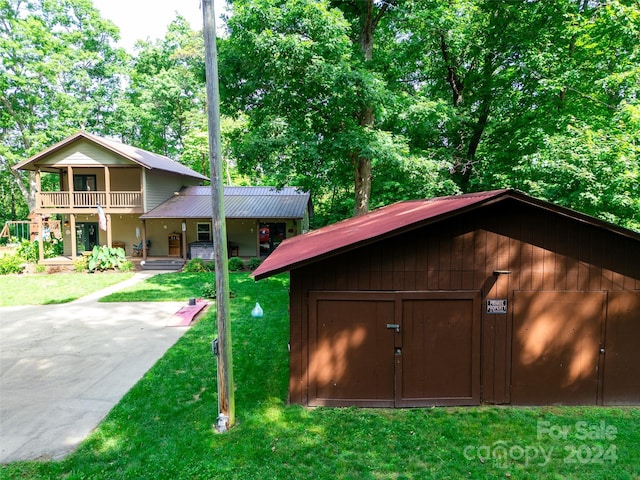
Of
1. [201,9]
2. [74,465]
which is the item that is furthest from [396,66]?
[74,465]

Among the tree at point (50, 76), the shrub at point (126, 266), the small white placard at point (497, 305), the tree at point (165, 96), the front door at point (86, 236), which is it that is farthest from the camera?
the tree at point (165, 96)

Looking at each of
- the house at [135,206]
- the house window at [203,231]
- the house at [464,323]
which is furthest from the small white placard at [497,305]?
the house window at [203,231]

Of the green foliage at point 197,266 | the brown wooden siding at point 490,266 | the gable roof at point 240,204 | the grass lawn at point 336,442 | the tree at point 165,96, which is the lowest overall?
the grass lawn at point 336,442

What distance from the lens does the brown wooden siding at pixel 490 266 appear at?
5.78 meters

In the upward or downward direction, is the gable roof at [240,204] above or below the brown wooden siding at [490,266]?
above

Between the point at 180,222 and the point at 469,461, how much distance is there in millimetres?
21052

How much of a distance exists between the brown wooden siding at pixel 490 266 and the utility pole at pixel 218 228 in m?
1.07

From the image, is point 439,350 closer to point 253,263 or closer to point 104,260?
point 253,263

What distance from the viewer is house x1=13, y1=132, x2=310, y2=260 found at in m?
20.7

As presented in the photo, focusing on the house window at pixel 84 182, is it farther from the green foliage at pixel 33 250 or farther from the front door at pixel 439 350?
the front door at pixel 439 350

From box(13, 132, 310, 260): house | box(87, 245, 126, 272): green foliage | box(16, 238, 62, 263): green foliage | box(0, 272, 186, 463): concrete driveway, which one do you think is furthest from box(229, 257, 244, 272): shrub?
box(16, 238, 62, 263): green foliage

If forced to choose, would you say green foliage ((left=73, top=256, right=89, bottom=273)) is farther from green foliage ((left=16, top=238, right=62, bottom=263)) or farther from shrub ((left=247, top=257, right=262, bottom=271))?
shrub ((left=247, top=257, right=262, bottom=271))

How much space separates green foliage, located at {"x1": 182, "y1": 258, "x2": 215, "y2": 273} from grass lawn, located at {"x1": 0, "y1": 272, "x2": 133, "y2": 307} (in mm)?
2660

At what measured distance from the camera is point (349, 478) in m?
4.36
